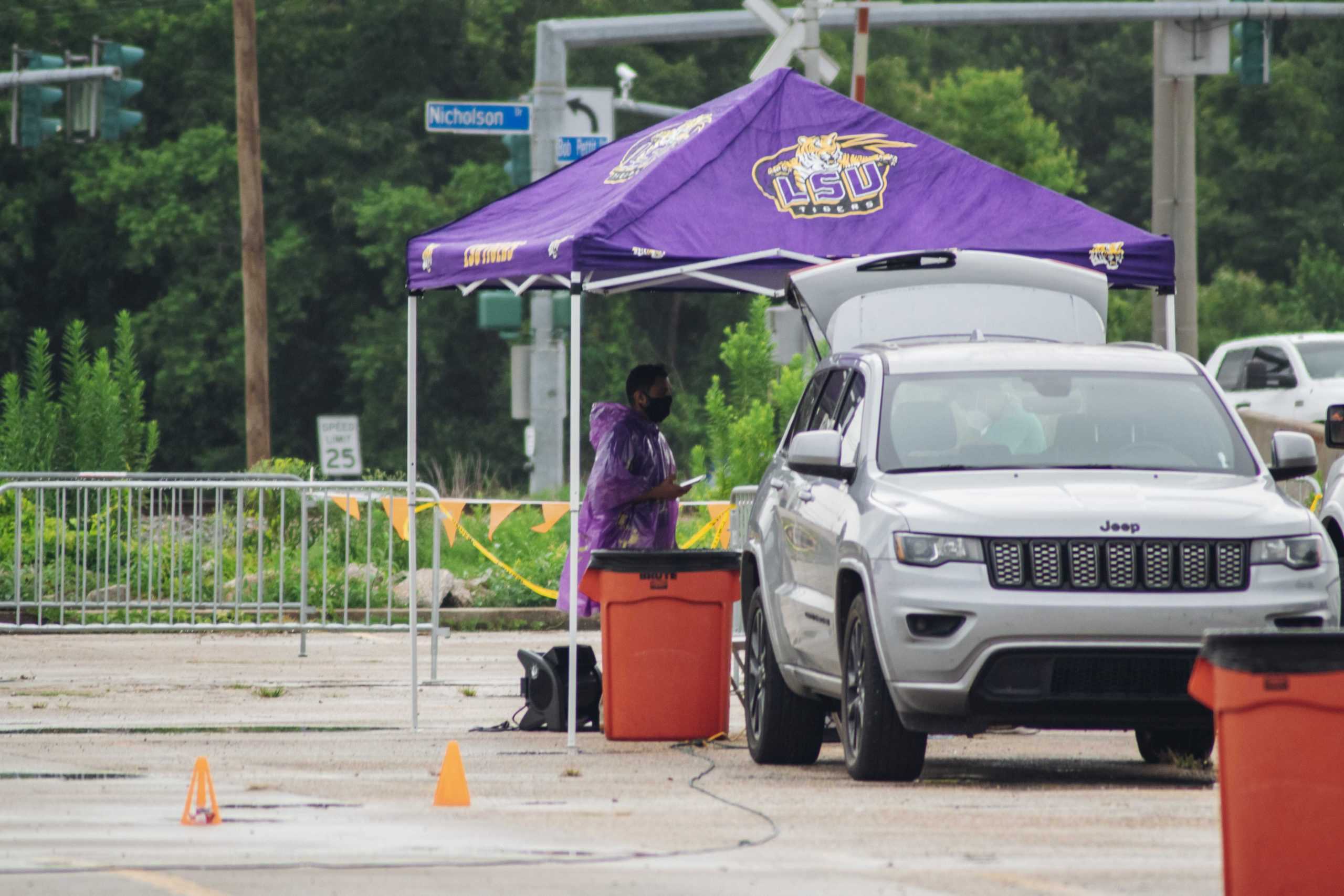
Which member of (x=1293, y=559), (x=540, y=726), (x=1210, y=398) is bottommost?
(x=540, y=726)

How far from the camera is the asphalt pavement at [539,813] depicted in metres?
7.24

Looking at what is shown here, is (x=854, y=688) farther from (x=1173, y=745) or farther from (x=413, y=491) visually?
(x=413, y=491)

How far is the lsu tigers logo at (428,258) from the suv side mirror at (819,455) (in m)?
2.94

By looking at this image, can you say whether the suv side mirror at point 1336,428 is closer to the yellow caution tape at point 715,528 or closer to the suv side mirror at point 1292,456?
the suv side mirror at point 1292,456

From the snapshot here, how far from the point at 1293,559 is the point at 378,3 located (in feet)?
174

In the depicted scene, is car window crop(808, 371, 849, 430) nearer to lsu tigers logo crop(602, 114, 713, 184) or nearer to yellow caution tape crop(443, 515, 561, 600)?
lsu tigers logo crop(602, 114, 713, 184)

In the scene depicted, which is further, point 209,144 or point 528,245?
point 209,144

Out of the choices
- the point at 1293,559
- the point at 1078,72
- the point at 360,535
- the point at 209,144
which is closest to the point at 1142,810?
the point at 1293,559

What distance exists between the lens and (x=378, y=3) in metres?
60.0

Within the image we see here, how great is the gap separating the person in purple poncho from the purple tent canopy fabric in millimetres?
688

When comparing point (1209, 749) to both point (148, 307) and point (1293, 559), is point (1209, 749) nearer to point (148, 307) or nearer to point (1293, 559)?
point (1293, 559)

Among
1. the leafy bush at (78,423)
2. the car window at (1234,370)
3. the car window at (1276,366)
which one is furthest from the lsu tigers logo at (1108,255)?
the car window at (1234,370)

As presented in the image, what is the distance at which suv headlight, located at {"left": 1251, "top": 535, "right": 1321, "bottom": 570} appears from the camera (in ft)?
30.4

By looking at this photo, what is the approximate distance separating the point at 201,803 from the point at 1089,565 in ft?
11.2
